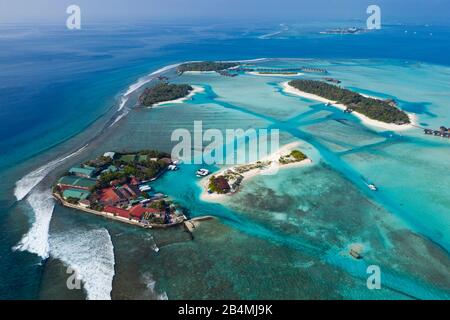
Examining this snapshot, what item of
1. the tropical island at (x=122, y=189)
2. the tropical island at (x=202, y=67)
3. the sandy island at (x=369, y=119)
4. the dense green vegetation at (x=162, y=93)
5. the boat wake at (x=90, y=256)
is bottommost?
the boat wake at (x=90, y=256)

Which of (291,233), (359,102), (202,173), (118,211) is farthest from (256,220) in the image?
(359,102)

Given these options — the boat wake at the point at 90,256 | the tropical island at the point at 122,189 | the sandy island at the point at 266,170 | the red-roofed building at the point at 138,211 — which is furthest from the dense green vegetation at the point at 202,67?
the boat wake at the point at 90,256

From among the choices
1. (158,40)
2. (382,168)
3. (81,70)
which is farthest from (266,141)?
(158,40)

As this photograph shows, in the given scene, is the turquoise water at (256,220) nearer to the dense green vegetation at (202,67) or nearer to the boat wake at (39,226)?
the boat wake at (39,226)

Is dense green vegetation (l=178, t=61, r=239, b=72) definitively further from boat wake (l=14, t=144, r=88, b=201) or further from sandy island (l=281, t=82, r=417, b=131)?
boat wake (l=14, t=144, r=88, b=201)

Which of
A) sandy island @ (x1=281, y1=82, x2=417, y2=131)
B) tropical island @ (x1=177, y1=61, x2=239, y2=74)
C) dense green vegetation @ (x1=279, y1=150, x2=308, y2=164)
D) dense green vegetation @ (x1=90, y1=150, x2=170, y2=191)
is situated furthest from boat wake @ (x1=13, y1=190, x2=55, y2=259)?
tropical island @ (x1=177, y1=61, x2=239, y2=74)

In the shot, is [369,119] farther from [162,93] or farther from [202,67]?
[202,67]
